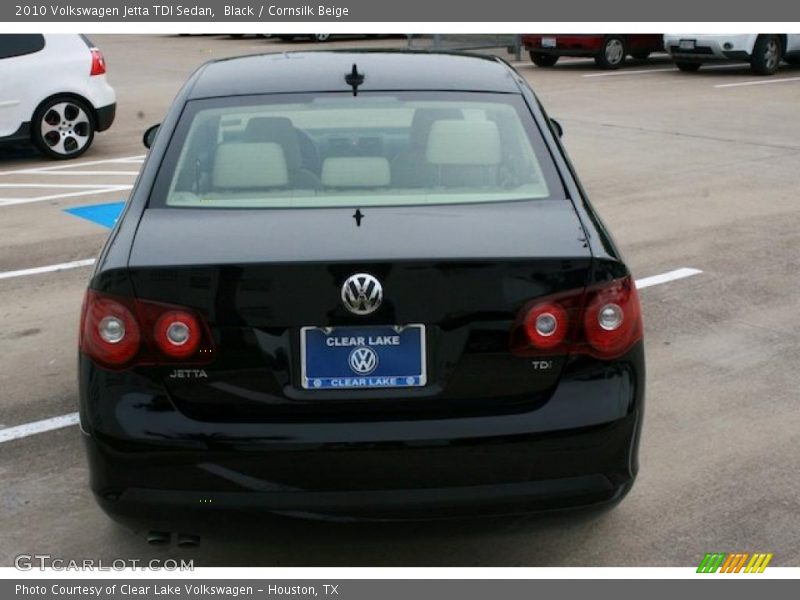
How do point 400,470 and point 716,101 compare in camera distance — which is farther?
point 716,101

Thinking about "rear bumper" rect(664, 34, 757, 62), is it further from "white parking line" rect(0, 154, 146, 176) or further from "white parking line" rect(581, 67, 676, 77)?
"white parking line" rect(0, 154, 146, 176)

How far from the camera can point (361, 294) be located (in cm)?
336

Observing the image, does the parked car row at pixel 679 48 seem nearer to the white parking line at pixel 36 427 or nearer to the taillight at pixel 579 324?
the white parking line at pixel 36 427

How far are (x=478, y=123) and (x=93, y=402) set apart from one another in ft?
5.64

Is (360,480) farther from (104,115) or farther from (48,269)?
(104,115)

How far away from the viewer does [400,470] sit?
3.38 m

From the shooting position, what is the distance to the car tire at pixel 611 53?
21.9m

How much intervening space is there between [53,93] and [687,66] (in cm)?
1297

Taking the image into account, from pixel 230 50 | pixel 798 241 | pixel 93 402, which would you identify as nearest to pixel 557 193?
pixel 93 402

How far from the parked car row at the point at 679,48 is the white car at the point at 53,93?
36.0 ft

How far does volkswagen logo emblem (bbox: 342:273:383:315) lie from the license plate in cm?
6

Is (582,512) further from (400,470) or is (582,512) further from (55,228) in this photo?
(55,228)

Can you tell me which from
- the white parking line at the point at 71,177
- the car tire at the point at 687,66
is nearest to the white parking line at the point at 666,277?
the white parking line at the point at 71,177

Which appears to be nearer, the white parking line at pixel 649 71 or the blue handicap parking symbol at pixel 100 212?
the blue handicap parking symbol at pixel 100 212
